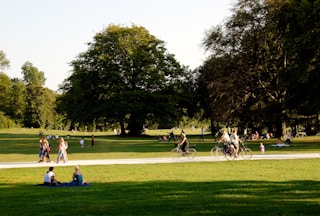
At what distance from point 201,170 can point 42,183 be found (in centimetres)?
727

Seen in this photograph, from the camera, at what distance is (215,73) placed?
184 ft

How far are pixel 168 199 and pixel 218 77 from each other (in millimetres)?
43331

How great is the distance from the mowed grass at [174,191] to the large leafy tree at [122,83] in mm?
48532

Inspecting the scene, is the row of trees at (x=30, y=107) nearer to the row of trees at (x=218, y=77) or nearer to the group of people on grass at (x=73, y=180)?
the row of trees at (x=218, y=77)

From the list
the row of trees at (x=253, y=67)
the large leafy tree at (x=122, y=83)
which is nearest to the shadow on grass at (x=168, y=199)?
the row of trees at (x=253, y=67)

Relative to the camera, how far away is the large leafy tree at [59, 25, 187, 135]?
237ft

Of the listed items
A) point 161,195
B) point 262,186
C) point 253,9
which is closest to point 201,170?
point 262,186

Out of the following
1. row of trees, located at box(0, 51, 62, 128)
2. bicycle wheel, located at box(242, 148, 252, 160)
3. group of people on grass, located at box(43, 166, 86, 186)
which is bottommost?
group of people on grass, located at box(43, 166, 86, 186)

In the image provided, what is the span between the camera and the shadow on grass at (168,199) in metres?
11.7

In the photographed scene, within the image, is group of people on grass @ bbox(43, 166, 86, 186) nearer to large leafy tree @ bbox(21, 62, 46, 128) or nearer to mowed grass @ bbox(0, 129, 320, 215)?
mowed grass @ bbox(0, 129, 320, 215)

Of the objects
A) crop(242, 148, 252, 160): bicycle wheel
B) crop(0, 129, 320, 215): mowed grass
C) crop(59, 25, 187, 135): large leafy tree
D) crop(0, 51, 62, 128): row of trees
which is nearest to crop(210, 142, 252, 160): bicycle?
crop(242, 148, 252, 160): bicycle wheel

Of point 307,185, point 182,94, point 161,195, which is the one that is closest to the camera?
point 161,195

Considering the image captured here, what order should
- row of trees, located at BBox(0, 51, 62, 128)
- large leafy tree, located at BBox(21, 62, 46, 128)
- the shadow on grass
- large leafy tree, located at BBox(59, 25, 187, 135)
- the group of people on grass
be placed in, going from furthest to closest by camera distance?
large leafy tree, located at BBox(21, 62, 46, 128) < row of trees, located at BBox(0, 51, 62, 128) < large leafy tree, located at BBox(59, 25, 187, 135) < the group of people on grass < the shadow on grass

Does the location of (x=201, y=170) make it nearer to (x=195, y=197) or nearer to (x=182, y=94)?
(x=195, y=197)
